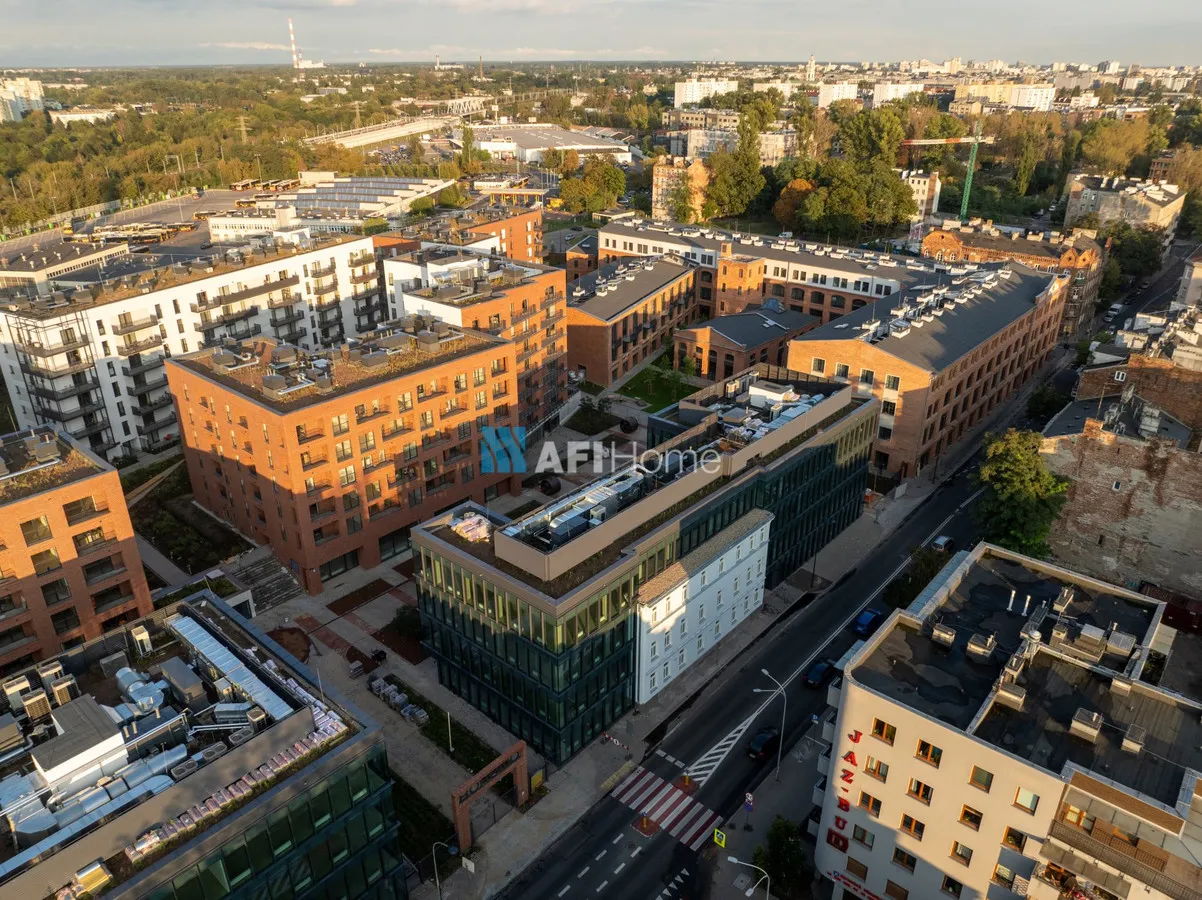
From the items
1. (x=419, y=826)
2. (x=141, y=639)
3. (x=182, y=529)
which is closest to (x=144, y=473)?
(x=182, y=529)

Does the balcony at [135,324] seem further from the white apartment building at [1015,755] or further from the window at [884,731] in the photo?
the window at [884,731]

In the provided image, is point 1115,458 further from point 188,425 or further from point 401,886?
point 188,425

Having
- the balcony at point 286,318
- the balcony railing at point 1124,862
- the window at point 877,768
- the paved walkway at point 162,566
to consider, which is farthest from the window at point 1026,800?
the balcony at point 286,318

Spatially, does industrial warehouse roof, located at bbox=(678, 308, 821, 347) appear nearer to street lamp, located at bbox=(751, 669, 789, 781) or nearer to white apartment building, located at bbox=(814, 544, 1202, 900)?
street lamp, located at bbox=(751, 669, 789, 781)

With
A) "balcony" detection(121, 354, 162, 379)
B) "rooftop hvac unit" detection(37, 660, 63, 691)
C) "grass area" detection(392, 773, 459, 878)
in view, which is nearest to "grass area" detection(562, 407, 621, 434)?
"balcony" detection(121, 354, 162, 379)

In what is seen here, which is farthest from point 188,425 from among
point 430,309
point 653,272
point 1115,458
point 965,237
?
point 965,237

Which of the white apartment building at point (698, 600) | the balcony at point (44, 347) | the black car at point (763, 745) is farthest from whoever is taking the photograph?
the balcony at point (44, 347)

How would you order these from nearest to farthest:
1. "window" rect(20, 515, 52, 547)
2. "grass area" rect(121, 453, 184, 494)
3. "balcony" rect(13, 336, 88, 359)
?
"window" rect(20, 515, 52, 547) → "balcony" rect(13, 336, 88, 359) → "grass area" rect(121, 453, 184, 494)
